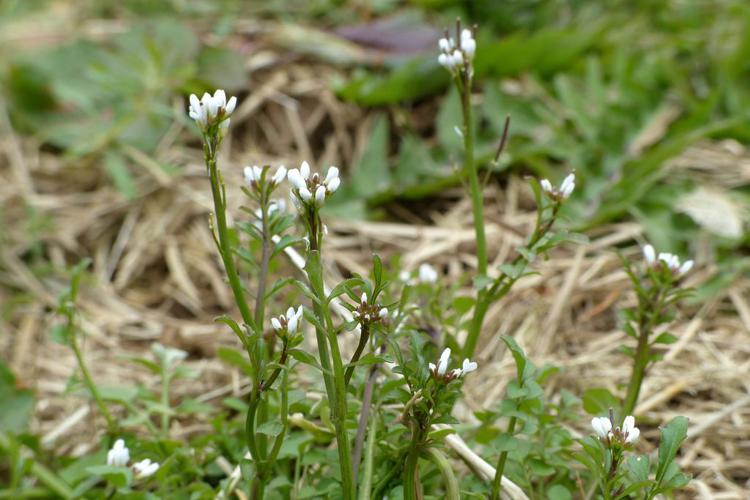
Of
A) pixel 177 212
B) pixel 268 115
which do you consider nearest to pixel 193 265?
pixel 177 212

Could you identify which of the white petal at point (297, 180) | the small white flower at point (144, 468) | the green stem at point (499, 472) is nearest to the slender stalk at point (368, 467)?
the green stem at point (499, 472)

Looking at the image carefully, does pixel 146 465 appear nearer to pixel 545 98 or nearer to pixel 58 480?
pixel 58 480

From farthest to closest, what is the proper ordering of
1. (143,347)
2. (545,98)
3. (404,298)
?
(545,98)
(143,347)
(404,298)

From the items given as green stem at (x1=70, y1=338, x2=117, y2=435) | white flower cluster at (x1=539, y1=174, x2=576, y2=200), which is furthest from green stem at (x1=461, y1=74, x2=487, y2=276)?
green stem at (x1=70, y1=338, x2=117, y2=435)

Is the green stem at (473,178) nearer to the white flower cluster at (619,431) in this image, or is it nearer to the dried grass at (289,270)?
the dried grass at (289,270)

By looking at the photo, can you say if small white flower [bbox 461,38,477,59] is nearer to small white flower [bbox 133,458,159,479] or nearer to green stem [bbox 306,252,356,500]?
green stem [bbox 306,252,356,500]

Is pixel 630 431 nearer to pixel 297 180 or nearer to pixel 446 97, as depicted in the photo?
pixel 297 180
